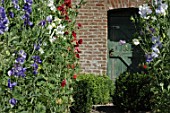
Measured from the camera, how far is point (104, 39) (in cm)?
1082

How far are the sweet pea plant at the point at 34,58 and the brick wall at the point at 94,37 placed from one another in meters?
4.76

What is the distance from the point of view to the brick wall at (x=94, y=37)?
1079cm

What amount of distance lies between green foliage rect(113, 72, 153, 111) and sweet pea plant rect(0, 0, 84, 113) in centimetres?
287

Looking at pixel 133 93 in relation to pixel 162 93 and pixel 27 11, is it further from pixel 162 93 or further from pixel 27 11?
pixel 27 11

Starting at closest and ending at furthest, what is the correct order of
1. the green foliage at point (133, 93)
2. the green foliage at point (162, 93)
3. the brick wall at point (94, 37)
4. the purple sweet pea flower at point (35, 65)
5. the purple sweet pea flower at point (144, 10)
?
the purple sweet pea flower at point (35, 65) < the green foliage at point (162, 93) < the purple sweet pea flower at point (144, 10) < the green foliage at point (133, 93) < the brick wall at point (94, 37)

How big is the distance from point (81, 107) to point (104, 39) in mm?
2961

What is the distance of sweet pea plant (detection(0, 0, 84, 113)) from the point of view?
4058 mm

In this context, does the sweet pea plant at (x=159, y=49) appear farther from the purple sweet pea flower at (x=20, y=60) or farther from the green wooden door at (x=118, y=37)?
the green wooden door at (x=118, y=37)

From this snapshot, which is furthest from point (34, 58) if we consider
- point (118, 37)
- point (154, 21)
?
point (118, 37)

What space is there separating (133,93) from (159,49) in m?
3.99

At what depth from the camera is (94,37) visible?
10828 millimetres

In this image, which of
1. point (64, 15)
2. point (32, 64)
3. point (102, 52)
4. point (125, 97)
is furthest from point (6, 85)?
point (102, 52)

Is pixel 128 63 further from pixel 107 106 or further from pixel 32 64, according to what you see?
pixel 32 64

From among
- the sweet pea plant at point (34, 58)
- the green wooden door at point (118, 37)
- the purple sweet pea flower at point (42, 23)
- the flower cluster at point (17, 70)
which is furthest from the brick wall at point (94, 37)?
the flower cluster at point (17, 70)
